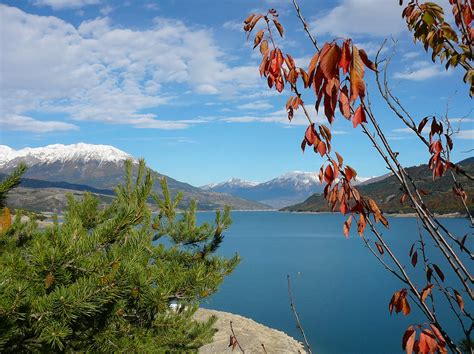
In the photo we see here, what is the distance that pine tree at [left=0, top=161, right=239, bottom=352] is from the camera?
3.51 m

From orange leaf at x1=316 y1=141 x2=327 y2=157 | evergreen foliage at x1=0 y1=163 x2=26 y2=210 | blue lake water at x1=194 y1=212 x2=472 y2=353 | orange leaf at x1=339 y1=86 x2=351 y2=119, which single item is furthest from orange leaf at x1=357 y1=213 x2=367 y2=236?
blue lake water at x1=194 y1=212 x2=472 y2=353

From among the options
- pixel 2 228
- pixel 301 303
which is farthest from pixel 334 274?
pixel 2 228

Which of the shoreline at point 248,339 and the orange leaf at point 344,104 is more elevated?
the orange leaf at point 344,104

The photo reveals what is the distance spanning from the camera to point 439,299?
111 feet

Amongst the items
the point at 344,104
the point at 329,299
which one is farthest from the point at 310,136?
the point at 329,299

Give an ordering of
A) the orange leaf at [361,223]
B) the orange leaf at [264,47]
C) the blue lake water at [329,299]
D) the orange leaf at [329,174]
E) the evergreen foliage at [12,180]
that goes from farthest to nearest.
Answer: the blue lake water at [329,299] → the evergreen foliage at [12,180] → the orange leaf at [264,47] → the orange leaf at [361,223] → the orange leaf at [329,174]

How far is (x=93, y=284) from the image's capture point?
3.58 m

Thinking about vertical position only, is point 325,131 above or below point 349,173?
above

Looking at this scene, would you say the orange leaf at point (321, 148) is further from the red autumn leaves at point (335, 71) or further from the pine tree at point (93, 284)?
the pine tree at point (93, 284)

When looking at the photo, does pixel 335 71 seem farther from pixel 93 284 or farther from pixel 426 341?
pixel 93 284

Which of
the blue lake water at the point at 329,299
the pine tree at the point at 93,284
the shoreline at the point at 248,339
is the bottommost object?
the blue lake water at the point at 329,299

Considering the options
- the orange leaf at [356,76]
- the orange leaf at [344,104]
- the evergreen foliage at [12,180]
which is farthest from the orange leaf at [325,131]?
the evergreen foliage at [12,180]

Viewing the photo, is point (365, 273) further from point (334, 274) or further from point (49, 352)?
point (49, 352)

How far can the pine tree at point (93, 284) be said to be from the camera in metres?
3.51
